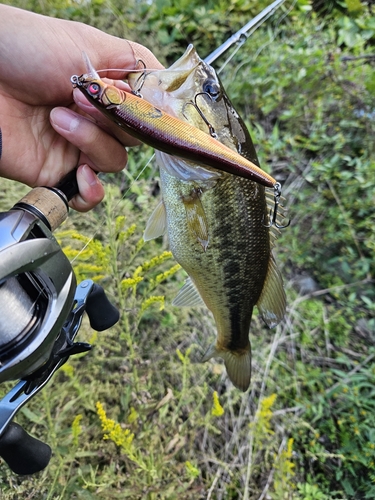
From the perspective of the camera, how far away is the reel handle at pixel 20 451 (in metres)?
0.87

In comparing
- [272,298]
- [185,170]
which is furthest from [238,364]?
[185,170]

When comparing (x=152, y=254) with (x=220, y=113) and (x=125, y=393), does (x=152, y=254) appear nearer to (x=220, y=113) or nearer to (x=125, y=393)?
(x=125, y=393)

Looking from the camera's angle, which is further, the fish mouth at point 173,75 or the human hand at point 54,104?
the human hand at point 54,104

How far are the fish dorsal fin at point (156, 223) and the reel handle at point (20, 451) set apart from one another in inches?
27.8

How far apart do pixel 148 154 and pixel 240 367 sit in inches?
78.2

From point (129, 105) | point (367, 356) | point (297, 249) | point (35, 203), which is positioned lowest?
point (367, 356)

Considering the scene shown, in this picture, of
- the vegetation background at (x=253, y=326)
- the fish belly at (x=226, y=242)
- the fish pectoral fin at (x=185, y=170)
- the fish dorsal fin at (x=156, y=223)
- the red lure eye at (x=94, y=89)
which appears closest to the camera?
the red lure eye at (x=94, y=89)

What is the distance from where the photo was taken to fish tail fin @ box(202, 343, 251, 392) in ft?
5.30

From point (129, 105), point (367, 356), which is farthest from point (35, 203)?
point (367, 356)

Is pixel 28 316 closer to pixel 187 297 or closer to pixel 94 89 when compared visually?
pixel 94 89

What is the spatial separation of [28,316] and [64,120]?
0.75 meters

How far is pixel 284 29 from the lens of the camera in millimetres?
3953

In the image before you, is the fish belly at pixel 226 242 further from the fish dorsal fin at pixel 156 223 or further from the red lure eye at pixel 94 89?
the red lure eye at pixel 94 89

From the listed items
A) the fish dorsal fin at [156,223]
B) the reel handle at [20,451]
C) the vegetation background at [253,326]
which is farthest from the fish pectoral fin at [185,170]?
the reel handle at [20,451]
